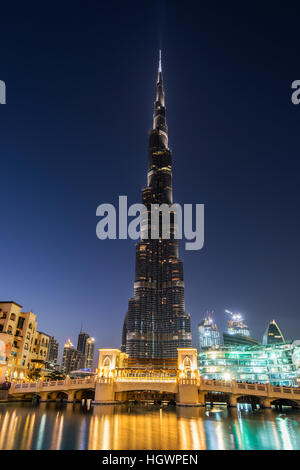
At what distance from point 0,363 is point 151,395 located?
26532mm

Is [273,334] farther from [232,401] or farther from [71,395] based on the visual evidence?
[71,395]

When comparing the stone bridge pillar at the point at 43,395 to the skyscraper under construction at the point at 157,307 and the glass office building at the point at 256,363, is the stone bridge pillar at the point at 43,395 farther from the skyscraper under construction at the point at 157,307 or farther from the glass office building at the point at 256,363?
the skyscraper under construction at the point at 157,307

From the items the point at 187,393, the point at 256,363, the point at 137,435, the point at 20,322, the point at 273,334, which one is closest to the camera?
the point at 137,435

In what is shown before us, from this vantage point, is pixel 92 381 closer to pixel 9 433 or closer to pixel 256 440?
pixel 9 433

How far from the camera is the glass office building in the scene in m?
88.5

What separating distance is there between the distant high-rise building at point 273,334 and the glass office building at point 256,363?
7145 centimetres

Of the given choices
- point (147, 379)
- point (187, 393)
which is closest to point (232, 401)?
point (187, 393)

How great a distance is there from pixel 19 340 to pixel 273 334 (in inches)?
6234

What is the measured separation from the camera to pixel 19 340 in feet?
184

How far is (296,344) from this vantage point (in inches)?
3332

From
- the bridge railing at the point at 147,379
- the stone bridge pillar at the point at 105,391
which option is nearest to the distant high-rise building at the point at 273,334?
the bridge railing at the point at 147,379

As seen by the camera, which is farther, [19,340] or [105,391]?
[19,340]
